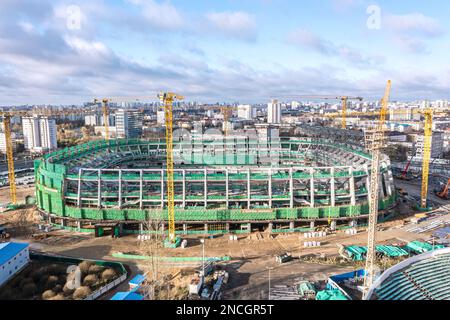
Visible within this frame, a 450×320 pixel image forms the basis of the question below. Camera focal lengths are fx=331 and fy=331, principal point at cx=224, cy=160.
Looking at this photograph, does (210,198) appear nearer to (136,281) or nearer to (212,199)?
(212,199)

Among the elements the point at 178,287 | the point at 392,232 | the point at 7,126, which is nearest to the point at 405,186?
the point at 392,232

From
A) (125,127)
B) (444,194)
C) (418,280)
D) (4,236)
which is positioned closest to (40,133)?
(125,127)

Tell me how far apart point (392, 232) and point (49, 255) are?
111 feet

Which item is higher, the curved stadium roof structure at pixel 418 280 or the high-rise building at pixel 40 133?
the high-rise building at pixel 40 133

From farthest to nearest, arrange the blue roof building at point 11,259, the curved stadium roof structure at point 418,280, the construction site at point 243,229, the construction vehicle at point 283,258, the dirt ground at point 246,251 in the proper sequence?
the construction vehicle at point 283,258 → the blue roof building at point 11,259 → the dirt ground at point 246,251 → the construction site at point 243,229 → the curved stadium roof structure at point 418,280

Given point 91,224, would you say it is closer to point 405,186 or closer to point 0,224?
point 0,224

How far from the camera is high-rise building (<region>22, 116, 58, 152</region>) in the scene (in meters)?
98.7

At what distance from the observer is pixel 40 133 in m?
99.5

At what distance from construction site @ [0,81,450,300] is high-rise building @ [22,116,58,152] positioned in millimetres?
54731

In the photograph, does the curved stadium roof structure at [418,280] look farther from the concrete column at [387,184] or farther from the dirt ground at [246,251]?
the concrete column at [387,184]

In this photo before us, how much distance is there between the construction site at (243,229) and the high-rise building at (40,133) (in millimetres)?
54731

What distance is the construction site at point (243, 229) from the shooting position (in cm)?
2250

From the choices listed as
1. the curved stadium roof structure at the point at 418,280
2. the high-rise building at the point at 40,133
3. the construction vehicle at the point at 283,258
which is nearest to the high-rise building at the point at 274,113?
the high-rise building at the point at 40,133

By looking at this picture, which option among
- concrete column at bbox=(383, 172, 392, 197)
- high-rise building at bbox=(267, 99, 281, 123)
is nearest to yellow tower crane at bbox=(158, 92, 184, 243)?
concrete column at bbox=(383, 172, 392, 197)
